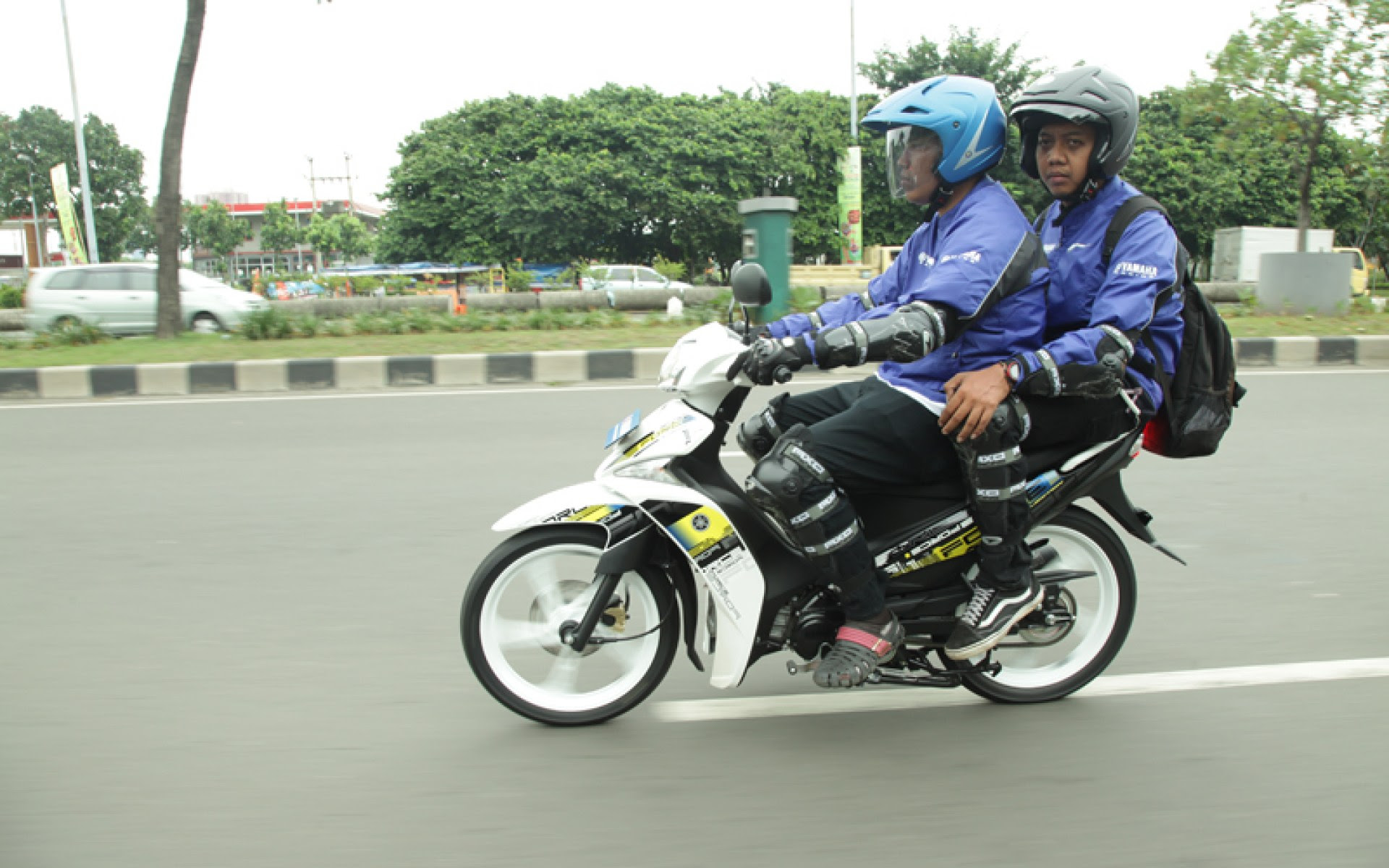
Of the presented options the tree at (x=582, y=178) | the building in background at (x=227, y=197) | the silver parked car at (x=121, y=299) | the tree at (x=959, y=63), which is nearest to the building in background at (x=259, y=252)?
the building in background at (x=227, y=197)

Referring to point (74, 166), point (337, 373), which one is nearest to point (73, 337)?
point (337, 373)

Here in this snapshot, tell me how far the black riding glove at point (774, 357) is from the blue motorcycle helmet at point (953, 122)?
0.60 meters

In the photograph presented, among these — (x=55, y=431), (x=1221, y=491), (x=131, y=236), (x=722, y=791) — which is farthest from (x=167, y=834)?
(x=131, y=236)

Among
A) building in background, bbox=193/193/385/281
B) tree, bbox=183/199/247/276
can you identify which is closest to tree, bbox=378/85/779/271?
tree, bbox=183/199/247/276

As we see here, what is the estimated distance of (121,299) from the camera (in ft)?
49.9

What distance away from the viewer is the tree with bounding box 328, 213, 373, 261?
230 ft

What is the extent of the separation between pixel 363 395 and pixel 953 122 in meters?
6.69

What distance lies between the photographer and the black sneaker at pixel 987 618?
8.86 feet

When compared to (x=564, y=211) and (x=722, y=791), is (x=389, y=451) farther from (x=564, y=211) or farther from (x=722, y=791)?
(x=564, y=211)

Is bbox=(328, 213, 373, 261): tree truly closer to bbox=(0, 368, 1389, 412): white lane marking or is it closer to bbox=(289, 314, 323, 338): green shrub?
bbox=(289, 314, 323, 338): green shrub

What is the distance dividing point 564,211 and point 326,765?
36171mm

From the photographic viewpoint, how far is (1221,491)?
5113 mm

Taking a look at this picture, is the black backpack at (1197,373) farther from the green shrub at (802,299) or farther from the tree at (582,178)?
the tree at (582,178)

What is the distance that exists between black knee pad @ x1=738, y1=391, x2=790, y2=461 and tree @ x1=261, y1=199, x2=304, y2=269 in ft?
231
